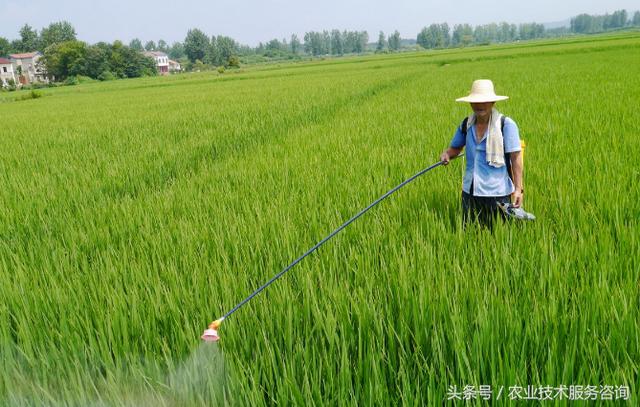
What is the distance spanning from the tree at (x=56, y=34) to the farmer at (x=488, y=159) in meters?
115

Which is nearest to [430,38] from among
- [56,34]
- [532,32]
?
[532,32]

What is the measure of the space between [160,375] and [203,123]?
5800mm

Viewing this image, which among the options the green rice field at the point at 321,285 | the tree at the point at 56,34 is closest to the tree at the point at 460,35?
the tree at the point at 56,34

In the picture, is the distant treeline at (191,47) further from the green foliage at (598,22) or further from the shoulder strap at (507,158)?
the shoulder strap at (507,158)

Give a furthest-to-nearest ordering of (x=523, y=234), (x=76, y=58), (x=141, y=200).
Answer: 1. (x=76, y=58)
2. (x=141, y=200)
3. (x=523, y=234)

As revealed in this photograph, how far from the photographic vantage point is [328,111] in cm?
745

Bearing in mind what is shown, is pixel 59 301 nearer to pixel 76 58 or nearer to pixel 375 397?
pixel 375 397

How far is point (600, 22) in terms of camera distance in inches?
6594

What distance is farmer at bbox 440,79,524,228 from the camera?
1.78 metres

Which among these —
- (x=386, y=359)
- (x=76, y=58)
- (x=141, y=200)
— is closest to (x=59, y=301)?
(x=386, y=359)

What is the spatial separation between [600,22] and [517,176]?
210 metres

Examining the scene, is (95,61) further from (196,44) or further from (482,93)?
(482,93)

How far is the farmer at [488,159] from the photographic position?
70.2 inches

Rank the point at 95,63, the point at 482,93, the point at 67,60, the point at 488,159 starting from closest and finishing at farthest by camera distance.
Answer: the point at 482,93
the point at 488,159
the point at 95,63
the point at 67,60
